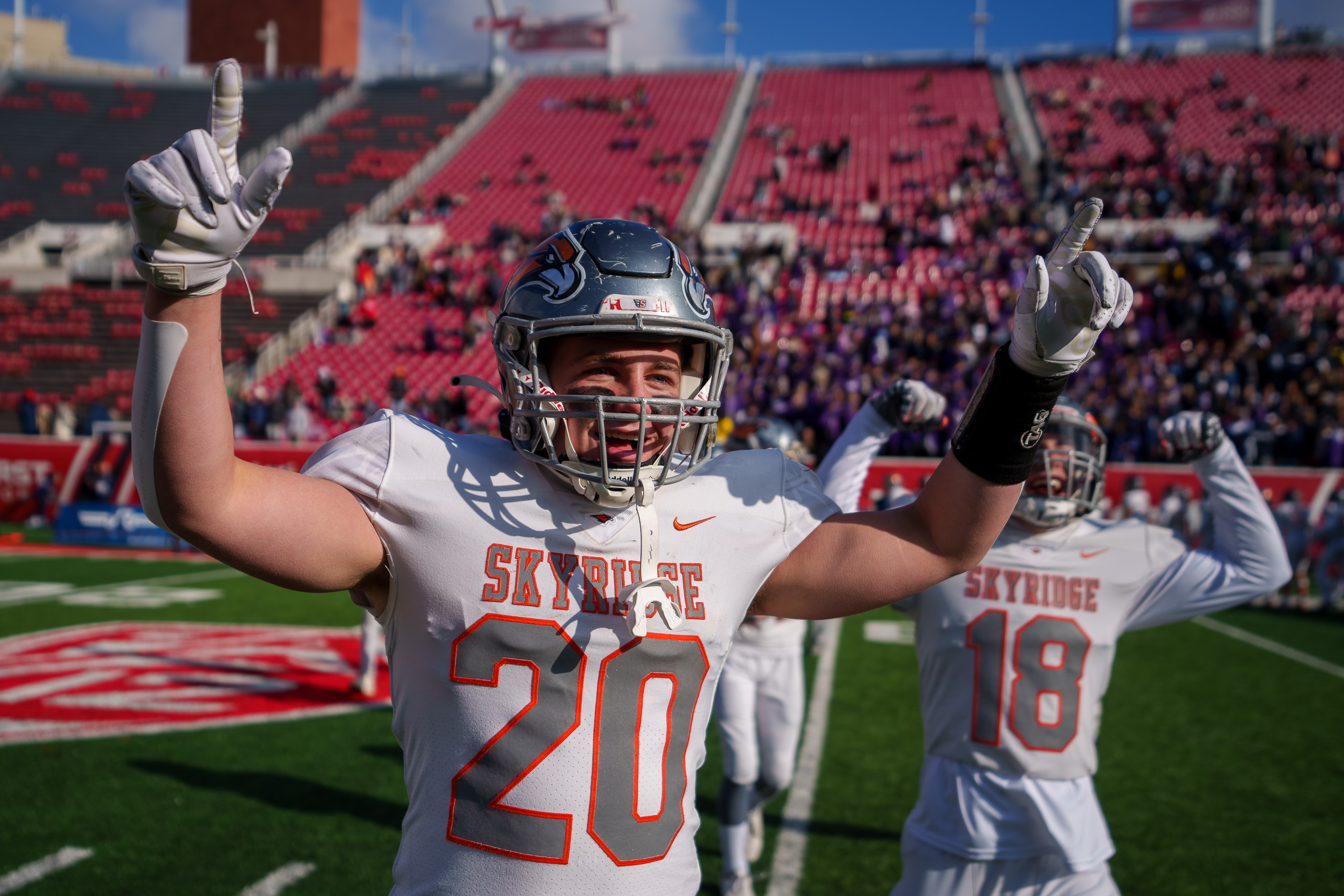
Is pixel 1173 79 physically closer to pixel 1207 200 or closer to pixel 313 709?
pixel 1207 200

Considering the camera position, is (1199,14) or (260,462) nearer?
(260,462)

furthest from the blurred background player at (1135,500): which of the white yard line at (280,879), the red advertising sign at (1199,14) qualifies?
the red advertising sign at (1199,14)

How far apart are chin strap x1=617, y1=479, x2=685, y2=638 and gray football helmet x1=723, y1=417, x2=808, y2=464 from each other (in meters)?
3.59

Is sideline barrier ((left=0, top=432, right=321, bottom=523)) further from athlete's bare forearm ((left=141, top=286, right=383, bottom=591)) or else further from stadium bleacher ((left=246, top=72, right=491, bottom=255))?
athlete's bare forearm ((left=141, top=286, right=383, bottom=591))

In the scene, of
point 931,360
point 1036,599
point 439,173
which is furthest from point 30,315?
point 1036,599

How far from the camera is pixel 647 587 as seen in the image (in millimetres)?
1717

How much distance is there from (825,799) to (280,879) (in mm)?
2822

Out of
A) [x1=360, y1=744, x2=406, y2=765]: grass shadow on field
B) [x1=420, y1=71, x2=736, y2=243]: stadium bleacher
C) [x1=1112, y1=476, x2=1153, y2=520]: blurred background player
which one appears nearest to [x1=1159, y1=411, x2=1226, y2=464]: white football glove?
[x1=360, y1=744, x2=406, y2=765]: grass shadow on field

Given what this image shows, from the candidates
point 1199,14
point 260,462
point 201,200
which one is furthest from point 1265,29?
point 201,200

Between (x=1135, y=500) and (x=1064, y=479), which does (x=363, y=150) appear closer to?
(x=1135, y=500)

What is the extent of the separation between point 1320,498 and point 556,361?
612 inches

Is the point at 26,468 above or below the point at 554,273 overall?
below

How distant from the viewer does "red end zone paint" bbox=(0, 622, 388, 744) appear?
19.6 ft

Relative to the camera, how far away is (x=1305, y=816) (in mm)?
5195
